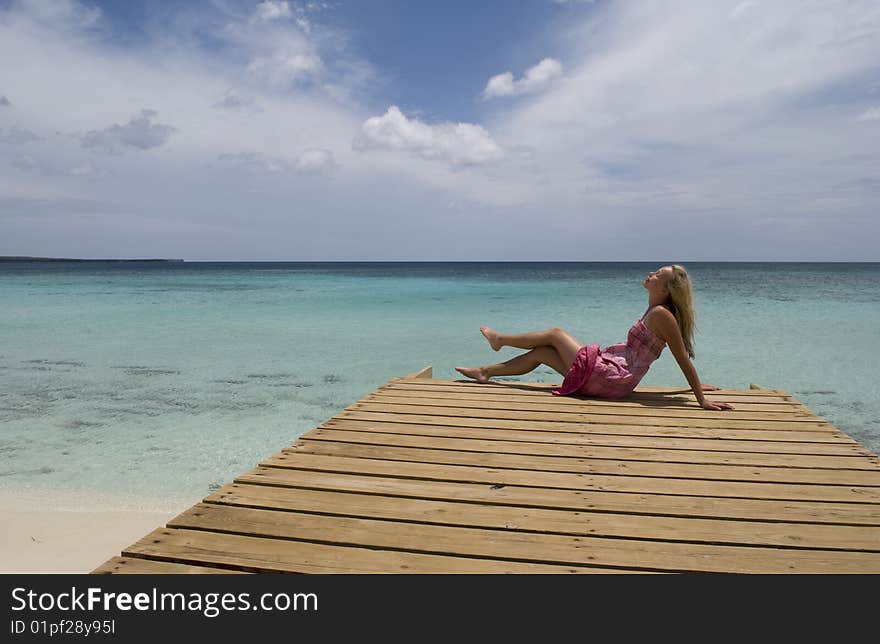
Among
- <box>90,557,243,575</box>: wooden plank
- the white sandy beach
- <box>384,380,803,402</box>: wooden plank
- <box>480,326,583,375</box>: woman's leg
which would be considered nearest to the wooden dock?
<box>90,557,243,575</box>: wooden plank

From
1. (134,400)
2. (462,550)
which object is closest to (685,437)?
(462,550)

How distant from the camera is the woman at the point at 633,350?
4676mm

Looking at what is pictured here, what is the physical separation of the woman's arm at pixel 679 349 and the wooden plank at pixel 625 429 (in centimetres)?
56

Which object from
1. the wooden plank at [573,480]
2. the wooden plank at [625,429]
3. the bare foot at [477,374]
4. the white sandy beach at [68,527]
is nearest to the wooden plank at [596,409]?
the wooden plank at [625,429]

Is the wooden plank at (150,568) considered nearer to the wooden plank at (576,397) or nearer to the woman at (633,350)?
the wooden plank at (576,397)

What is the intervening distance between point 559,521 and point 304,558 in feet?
3.80

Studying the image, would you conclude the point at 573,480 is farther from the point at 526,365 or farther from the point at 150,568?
the point at 526,365

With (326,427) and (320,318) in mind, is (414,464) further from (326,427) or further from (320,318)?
(320,318)

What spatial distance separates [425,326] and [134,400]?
10703 millimetres

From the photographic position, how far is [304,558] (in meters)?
2.23

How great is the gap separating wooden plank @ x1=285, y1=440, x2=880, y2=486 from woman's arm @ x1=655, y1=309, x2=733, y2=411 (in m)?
1.34

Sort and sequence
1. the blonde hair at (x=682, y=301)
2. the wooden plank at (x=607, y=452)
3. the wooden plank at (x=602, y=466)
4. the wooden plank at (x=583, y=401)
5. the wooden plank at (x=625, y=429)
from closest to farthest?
the wooden plank at (x=602, y=466), the wooden plank at (x=607, y=452), the wooden plank at (x=625, y=429), the blonde hair at (x=682, y=301), the wooden plank at (x=583, y=401)

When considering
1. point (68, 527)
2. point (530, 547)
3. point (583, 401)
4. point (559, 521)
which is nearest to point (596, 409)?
point (583, 401)

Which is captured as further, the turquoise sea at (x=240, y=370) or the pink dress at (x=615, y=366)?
the turquoise sea at (x=240, y=370)
